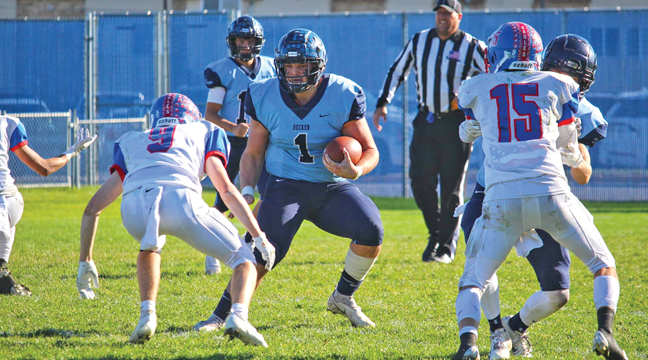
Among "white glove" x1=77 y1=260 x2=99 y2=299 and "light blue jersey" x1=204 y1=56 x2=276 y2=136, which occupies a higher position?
"light blue jersey" x1=204 y1=56 x2=276 y2=136

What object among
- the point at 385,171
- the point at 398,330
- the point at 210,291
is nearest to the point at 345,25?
the point at 385,171

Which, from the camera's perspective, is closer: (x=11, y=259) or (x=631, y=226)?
(x=11, y=259)

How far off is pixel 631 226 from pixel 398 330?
581 cm

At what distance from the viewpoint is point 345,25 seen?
12797 mm

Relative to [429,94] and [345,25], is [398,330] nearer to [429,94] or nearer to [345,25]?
[429,94]

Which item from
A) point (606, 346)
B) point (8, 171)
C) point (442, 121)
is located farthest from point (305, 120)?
point (442, 121)

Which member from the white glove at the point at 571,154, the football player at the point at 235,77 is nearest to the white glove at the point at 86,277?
the football player at the point at 235,77

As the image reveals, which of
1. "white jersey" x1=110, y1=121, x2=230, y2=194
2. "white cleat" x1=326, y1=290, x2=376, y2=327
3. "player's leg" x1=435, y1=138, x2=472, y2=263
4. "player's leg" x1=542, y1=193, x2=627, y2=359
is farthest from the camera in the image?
"player's leg" x1=435, y1=138, x2=472, y2=263

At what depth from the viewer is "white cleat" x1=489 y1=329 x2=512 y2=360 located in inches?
131

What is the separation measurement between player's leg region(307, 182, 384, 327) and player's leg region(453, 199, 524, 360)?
801mm

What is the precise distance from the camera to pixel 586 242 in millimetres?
3100

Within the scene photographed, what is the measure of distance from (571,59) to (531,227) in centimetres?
90

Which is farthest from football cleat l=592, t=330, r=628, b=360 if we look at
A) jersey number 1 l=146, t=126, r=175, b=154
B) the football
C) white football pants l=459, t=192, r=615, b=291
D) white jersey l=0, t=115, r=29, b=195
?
white jersey l=0, t=115, r=29, b=195

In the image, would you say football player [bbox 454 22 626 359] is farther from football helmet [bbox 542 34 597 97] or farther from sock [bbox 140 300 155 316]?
sock [bbox 140 300 155 316]
